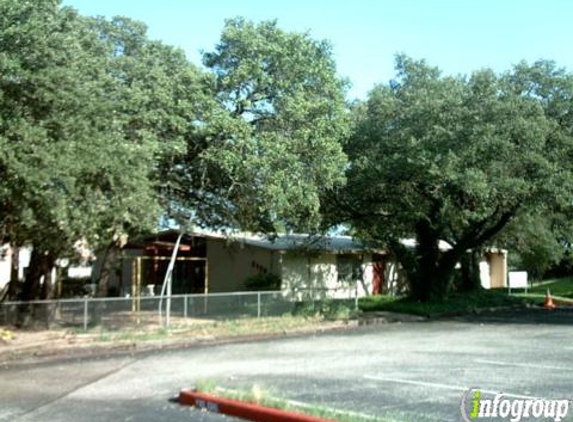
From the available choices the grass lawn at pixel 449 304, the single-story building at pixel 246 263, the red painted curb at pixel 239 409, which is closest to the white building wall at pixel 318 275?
the single-story building at pixel 246 263

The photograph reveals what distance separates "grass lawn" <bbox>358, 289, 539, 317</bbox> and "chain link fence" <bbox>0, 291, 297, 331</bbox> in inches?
243

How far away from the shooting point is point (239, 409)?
876 centimetres

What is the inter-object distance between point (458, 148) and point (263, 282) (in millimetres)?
13113

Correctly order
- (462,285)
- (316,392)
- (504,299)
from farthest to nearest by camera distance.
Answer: (462,285) → (504,299) → (316,392)

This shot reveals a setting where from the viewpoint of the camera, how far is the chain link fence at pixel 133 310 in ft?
64.5

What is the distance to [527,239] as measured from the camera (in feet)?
133

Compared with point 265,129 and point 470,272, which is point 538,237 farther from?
point 265,129

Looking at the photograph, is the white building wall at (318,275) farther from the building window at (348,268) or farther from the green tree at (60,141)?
the green tree at (60,141)

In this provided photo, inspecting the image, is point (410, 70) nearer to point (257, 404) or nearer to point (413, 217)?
point (413, 217)

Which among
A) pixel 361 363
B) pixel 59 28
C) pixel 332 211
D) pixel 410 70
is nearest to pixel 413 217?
pixel 332 211

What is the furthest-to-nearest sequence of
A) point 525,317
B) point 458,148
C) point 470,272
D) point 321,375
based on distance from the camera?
1. point 470,272
2. point 525,317
3. point 458,148
4. point 321,375

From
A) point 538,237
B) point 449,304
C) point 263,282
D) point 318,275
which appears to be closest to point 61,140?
point 263,282

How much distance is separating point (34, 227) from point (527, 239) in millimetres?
31359

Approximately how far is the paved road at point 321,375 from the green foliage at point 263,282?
13.6 meters
